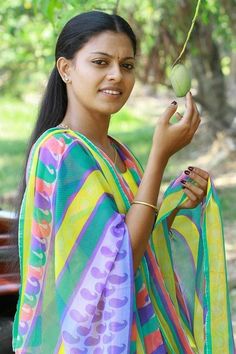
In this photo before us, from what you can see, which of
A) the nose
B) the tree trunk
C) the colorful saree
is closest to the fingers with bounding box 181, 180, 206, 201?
the colorful saree

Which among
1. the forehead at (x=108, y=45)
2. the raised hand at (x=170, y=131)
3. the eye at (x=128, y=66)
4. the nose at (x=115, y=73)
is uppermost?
the forehead at (x=108, y=45)

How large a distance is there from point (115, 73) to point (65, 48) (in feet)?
0.61

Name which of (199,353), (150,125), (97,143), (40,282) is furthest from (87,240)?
(150,125)

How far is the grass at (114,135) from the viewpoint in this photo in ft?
30.7

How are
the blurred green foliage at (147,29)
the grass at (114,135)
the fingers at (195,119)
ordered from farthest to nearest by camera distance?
the grass at (114,135), the blurred green foliage at (147,29), the fingers at (195,119)

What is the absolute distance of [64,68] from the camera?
6.37 feet

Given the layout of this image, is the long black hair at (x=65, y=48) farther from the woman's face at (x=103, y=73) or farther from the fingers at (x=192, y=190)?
the fingers at (x=192, y=190)

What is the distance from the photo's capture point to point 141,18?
877cm

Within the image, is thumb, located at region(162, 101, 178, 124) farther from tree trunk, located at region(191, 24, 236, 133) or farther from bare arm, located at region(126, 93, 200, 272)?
tree trunk, located at region(191, 24, 236, 133)

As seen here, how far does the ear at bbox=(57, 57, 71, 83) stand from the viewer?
76.1 inches

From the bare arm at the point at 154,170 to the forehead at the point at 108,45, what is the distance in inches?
8.4

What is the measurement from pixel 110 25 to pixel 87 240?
580 mm

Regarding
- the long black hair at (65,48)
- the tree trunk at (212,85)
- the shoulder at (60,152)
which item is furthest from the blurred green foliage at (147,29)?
the shoulder at (60,152)

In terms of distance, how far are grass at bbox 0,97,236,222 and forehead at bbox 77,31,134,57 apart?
4311 mm
